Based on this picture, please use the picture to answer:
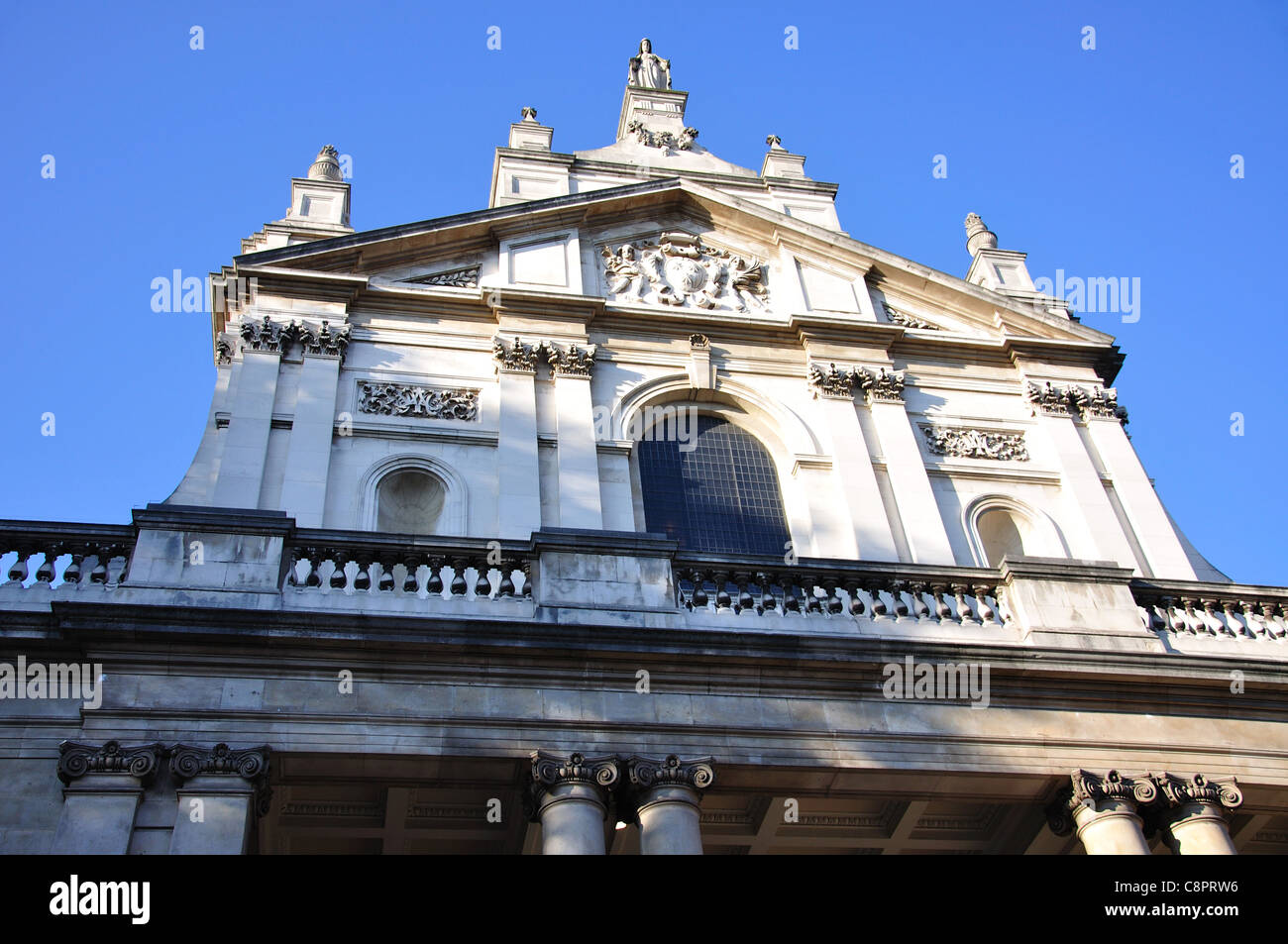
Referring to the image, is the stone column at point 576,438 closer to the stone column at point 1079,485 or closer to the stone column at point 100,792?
the stone column at point 100,792

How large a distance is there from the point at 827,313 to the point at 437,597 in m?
10.1

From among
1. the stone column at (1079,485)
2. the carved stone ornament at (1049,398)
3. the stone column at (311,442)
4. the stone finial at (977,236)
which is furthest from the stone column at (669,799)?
the stone finial at (977,236)

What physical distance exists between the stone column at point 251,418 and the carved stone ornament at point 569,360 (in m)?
3.76

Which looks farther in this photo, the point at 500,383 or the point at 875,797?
the point at 500,383

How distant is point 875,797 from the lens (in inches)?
535

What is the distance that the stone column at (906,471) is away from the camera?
18375 mm

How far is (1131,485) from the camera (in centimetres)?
1997

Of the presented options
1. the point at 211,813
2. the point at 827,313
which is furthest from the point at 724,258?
the point at 211,813

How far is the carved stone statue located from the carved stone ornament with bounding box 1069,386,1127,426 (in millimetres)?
11483
